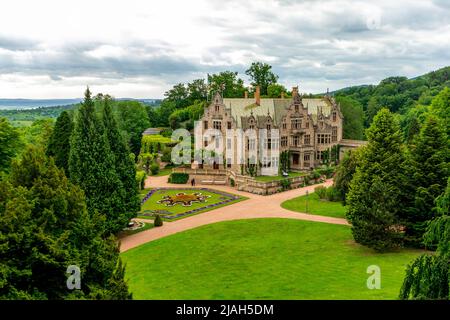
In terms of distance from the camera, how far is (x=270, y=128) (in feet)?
228

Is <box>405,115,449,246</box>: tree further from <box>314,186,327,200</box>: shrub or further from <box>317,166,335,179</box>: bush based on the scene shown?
<box>317,166,335,179</box>: bush

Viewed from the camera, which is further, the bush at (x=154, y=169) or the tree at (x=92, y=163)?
the bush at (x=154, y=169)

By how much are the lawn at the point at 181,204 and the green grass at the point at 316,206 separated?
7.21m

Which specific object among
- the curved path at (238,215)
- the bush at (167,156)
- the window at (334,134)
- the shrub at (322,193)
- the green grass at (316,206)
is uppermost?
the window at (334,134)

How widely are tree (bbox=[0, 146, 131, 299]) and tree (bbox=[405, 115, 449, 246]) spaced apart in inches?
965

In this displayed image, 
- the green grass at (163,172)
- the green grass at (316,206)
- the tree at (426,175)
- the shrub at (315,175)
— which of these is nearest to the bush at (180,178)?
the green grass at (163,172)

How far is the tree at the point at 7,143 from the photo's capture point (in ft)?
136

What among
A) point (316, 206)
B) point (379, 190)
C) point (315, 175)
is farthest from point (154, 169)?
point (379, 190)

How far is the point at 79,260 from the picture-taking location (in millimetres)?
17953

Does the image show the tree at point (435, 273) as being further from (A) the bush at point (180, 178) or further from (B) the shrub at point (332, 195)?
(A) the bush at point (180, 178)

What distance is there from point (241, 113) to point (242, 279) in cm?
4674

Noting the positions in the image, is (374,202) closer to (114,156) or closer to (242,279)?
(242,279)

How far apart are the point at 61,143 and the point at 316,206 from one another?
96.3 ft

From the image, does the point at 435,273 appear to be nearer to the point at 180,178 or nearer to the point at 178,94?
the point at 180,178
